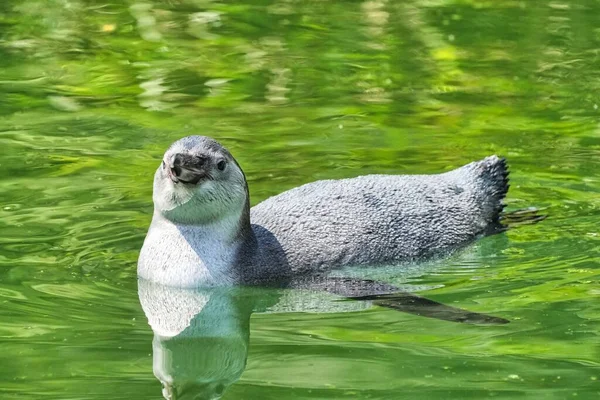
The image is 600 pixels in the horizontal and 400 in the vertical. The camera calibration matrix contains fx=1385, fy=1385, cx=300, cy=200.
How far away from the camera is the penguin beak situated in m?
8.33

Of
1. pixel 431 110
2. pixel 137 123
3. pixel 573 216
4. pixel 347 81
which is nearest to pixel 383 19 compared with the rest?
pixel 347 81

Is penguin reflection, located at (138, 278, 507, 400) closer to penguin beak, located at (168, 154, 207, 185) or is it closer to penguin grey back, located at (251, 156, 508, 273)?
penguin grey back, located at (251, 156, 508, 273)

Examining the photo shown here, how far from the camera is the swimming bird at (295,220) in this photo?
8609 mm

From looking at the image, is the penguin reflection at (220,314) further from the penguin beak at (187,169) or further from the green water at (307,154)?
the penguin beak at (187,169)

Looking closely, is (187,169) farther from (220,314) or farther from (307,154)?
(307,154)

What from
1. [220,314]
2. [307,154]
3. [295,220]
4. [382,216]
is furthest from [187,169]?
[307,154]

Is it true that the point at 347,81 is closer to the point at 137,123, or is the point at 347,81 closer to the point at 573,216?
the point at 137,123

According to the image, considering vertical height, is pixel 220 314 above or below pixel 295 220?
below

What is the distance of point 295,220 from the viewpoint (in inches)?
360

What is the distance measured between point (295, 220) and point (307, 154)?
2663 mm

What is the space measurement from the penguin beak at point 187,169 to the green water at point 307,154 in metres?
0.85

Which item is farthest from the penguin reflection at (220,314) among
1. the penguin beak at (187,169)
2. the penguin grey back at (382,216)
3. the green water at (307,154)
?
the penguin beak at (187,169)

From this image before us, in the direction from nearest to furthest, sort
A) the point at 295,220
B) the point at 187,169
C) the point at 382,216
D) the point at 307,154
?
1. the point at 187,169
2. the point at 295,220
3. the point at 382,216
4. the point at 307,154

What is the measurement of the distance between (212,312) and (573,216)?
3.13 m
